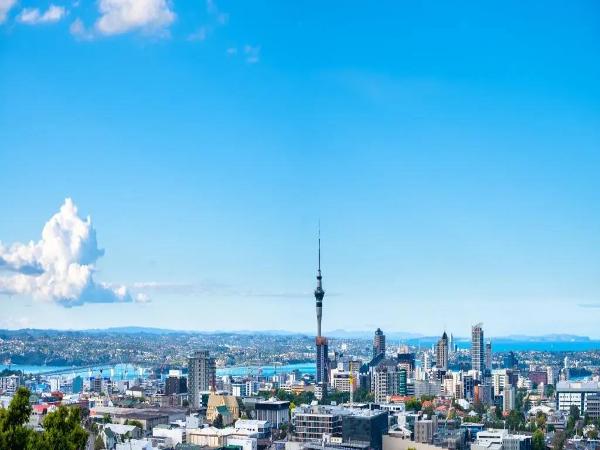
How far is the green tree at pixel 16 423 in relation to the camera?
17.4 ft

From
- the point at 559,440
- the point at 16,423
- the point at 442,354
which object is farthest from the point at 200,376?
the point at 16,423

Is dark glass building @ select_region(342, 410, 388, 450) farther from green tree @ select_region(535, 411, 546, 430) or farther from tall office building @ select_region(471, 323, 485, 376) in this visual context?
tall office building @ select_region(471, 323, 485, 376)

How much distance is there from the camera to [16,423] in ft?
17.8

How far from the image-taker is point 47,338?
54062 mm

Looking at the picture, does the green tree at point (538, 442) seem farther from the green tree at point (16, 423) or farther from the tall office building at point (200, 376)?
the green tree at point (16, 423)

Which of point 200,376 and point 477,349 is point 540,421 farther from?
point 477,349

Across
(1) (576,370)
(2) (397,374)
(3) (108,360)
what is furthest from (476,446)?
(3) (108,360)

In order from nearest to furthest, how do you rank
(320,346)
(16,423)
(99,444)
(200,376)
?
1. (16,423)
2. (99,444)
3. (200,376)
4. (320,346)

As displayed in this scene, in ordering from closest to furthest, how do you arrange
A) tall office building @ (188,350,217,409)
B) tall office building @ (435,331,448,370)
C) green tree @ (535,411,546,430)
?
1. green tree @ (535,411,546,430)
2. tall office building @ (188,350,217,409)
3. tall office building @ (435,331,448,370)

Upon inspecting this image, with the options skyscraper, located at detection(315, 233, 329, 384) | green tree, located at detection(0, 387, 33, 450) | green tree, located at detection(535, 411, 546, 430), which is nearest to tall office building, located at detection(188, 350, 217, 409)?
skyscraper, located at detection(315, 233, 329, 384)

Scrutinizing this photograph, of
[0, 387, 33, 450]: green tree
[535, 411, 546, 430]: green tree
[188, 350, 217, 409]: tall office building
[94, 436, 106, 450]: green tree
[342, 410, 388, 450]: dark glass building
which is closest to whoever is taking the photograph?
[0, 387, 33, 450]: green tree

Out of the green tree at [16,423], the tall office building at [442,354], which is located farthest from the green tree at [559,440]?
the tall office building at [442,354]

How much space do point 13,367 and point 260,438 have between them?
28.8 metres

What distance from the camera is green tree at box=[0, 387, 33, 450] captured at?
17.4 ft
